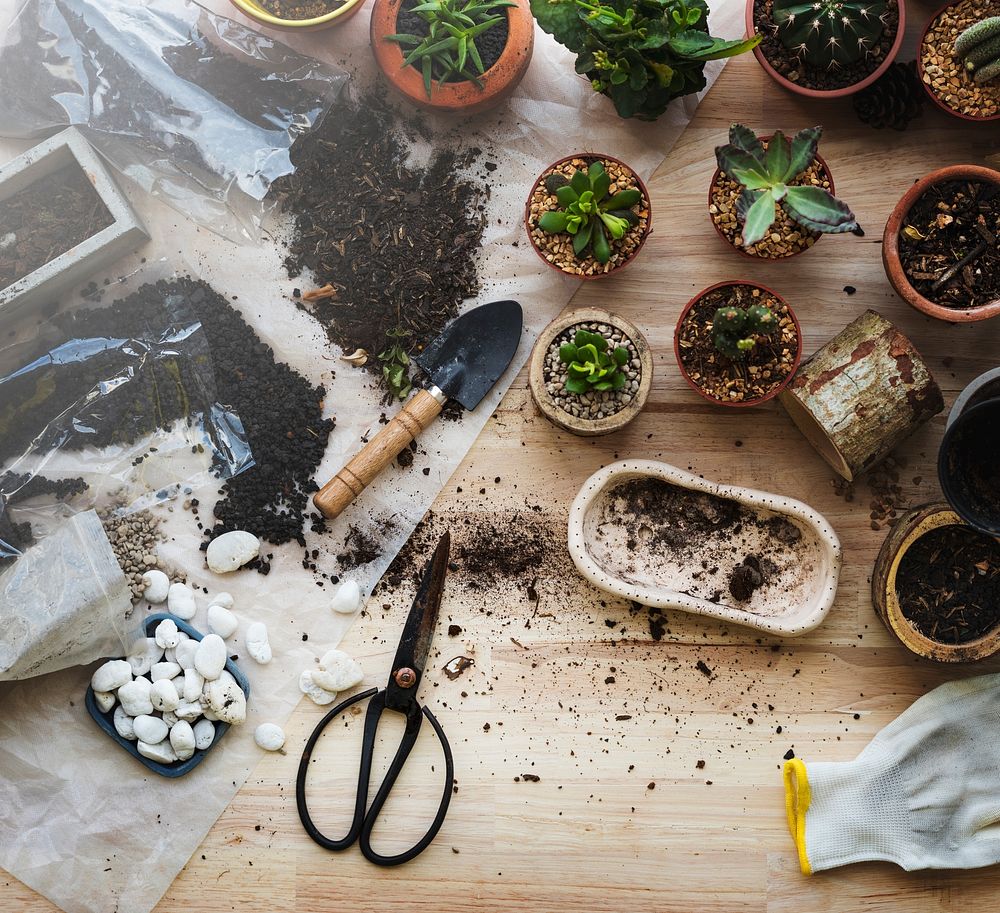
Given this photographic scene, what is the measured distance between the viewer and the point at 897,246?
1744 millimetres

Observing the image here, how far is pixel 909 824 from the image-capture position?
72.9 inches

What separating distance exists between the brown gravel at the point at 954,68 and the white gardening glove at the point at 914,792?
4.11 feet

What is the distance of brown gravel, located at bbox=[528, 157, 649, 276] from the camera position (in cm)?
180

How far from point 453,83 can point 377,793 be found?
5.13 feet

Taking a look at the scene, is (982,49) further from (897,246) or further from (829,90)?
(897,246)

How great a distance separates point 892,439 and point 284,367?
1345mm

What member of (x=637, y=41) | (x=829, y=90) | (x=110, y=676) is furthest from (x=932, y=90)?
(x=110, y=676)

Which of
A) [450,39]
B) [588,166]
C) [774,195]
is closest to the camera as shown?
[774,195]

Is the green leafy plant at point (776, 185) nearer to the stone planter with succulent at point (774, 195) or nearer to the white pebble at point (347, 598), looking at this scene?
the stone planter with succulent at point (774, 195)

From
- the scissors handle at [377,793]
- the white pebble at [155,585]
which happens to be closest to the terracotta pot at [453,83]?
the white pebble at [155,585]

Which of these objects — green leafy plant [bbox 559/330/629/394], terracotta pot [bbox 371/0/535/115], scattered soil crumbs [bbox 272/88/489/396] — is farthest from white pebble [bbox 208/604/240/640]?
terracotta pot [bbox 371/0/535/115]

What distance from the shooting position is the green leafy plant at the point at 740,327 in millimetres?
1652

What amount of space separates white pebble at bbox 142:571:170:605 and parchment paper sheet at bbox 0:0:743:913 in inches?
1.7

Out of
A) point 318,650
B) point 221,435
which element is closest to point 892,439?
point 318,650
